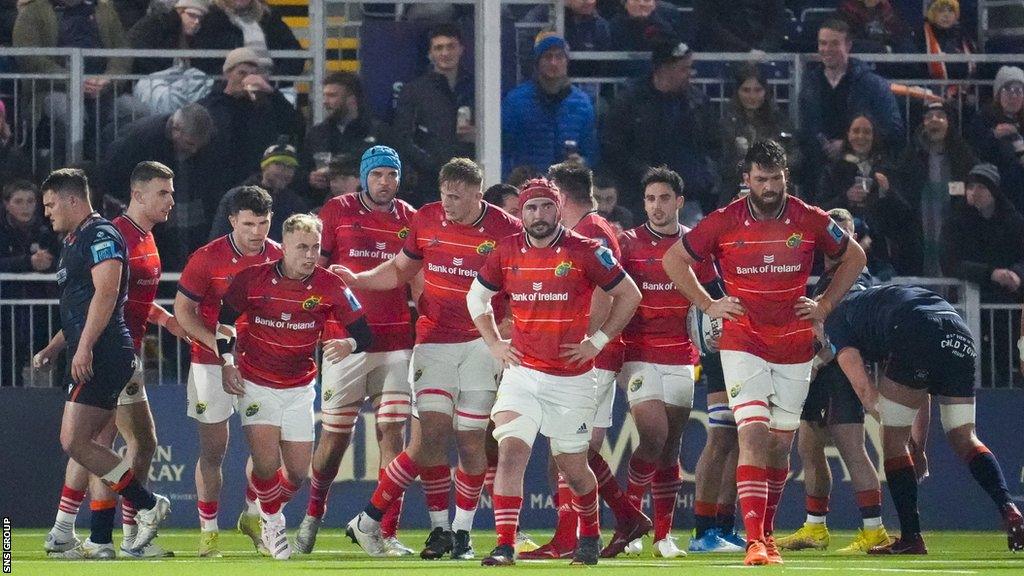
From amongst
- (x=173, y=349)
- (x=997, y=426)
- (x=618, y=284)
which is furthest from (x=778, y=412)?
(x=173, y=349)

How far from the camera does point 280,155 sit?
15086mm

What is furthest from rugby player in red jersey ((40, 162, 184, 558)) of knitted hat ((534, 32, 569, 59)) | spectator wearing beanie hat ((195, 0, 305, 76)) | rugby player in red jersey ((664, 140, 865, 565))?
knitted hat ((534, 32, 569, 59))

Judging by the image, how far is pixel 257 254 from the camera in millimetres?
12398

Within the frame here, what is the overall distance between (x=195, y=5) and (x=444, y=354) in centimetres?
537

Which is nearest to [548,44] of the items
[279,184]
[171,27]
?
[279,184]

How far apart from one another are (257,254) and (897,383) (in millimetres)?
4159

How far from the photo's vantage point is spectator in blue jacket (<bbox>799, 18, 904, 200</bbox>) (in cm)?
1612

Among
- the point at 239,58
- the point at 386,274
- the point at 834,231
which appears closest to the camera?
the point at 834,231

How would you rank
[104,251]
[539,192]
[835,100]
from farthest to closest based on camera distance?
[835,100] → [104,251] → [539,192]

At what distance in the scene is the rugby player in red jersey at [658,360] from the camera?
1221cm

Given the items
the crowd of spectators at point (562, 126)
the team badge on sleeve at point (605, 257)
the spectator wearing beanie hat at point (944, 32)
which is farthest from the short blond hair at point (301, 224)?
the spectator wearing beanie hat at point (944, 32)

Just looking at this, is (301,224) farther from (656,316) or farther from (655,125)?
(655,125)

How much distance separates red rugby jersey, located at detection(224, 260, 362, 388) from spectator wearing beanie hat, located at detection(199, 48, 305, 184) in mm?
3609

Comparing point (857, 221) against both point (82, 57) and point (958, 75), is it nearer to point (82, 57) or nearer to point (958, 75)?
point (958, 75)
